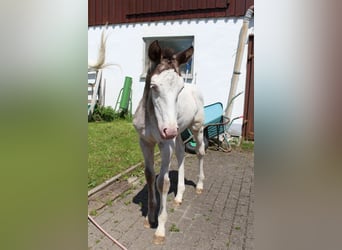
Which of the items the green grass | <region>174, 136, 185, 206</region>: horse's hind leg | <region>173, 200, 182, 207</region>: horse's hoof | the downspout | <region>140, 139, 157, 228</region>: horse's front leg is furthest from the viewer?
the downspout

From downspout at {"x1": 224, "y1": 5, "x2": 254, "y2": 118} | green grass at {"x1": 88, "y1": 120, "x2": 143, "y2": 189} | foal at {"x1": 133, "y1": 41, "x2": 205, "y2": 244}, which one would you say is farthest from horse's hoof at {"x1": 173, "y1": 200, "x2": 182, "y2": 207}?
downspout at {"x1": 224, "y1": 5, "x2": 254, "y2": 118}

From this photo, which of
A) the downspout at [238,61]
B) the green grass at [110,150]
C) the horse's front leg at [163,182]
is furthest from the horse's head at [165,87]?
the downspout at [238,61]

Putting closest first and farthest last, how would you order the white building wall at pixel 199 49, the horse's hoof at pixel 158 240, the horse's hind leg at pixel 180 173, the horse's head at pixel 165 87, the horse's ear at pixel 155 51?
the horse's head at pixel 165 87
the horse's ear at pixel 155 51
the horse's hoof at pixel 158 240
the horse's hind leg at pixel 180 173
the white building wall at pixel 199 49

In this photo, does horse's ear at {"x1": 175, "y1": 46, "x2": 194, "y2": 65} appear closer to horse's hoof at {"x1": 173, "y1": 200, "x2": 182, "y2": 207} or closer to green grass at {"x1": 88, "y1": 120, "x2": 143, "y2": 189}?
horse's hoof at {"x1": 173, "y1": 200, "x2": 182, "y2": 207}

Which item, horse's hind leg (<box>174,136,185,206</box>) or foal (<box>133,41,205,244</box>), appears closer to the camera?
foal (<box>133,41,205,244</box>)

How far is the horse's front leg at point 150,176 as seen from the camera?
92.7 inches

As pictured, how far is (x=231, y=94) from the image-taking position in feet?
18.4

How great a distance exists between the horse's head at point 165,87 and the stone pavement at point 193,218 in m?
0.93

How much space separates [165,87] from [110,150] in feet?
9.95

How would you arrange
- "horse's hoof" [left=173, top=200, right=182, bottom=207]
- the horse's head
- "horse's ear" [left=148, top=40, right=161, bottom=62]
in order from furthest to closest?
1. "horse's hoof" [left=173, top=200, right=182, bottom=207]
2. "horse's ear" [left=148, top=40, right=161, bottom=62]
3. the horse's head

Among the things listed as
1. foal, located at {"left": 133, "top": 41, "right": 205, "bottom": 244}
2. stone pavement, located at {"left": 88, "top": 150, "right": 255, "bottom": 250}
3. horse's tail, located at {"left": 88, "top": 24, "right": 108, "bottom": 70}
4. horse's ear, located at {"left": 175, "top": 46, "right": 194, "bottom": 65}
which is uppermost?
horse's tail, located at {"left": 88, "top": 24, "right": 108, "bottom": 70}

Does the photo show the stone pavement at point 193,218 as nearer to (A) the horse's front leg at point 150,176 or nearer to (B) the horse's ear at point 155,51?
(A) the horse's front leg at point 150,176

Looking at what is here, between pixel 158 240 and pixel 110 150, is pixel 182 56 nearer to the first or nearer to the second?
pixel 158 240

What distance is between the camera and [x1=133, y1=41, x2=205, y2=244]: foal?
1807mm
